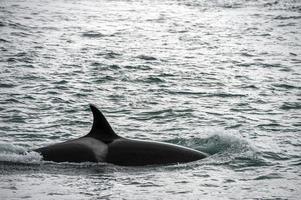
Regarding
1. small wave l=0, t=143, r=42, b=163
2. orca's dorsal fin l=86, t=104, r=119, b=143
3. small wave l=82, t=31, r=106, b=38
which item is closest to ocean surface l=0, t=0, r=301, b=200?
small wave l=0, t=143, r=42, b=163

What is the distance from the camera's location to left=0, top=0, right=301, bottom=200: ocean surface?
12508mm

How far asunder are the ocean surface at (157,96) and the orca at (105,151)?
195 mm

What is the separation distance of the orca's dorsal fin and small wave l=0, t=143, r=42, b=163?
120 centimetres

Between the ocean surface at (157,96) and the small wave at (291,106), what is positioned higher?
the ocean surface at (157,96)

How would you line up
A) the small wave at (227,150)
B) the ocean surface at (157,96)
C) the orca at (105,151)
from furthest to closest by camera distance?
the small wave at (227,150), the orca at (105,151), the ocean surface at (157,96)

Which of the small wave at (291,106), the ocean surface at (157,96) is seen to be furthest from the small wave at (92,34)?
the small wave at (291,106)

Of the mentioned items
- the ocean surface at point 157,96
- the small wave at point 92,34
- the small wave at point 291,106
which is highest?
the small wave at point 92,34

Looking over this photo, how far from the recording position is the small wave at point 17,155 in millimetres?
13242

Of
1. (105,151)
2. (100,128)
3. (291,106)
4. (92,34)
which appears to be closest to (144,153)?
(105,151)

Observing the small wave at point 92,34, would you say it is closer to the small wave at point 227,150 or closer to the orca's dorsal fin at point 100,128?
the small wave at point 227,150

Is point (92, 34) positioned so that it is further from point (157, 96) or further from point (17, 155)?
point (17, 155)

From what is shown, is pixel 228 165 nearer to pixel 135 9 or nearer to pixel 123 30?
pixel 123 30

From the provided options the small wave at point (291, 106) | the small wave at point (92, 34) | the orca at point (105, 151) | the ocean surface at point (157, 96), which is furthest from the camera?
the small wave at point (92, 34)

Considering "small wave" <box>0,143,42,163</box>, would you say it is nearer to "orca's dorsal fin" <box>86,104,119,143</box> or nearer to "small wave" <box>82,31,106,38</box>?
"orca's dorsal fin" <box>86,104,119,143</box>
